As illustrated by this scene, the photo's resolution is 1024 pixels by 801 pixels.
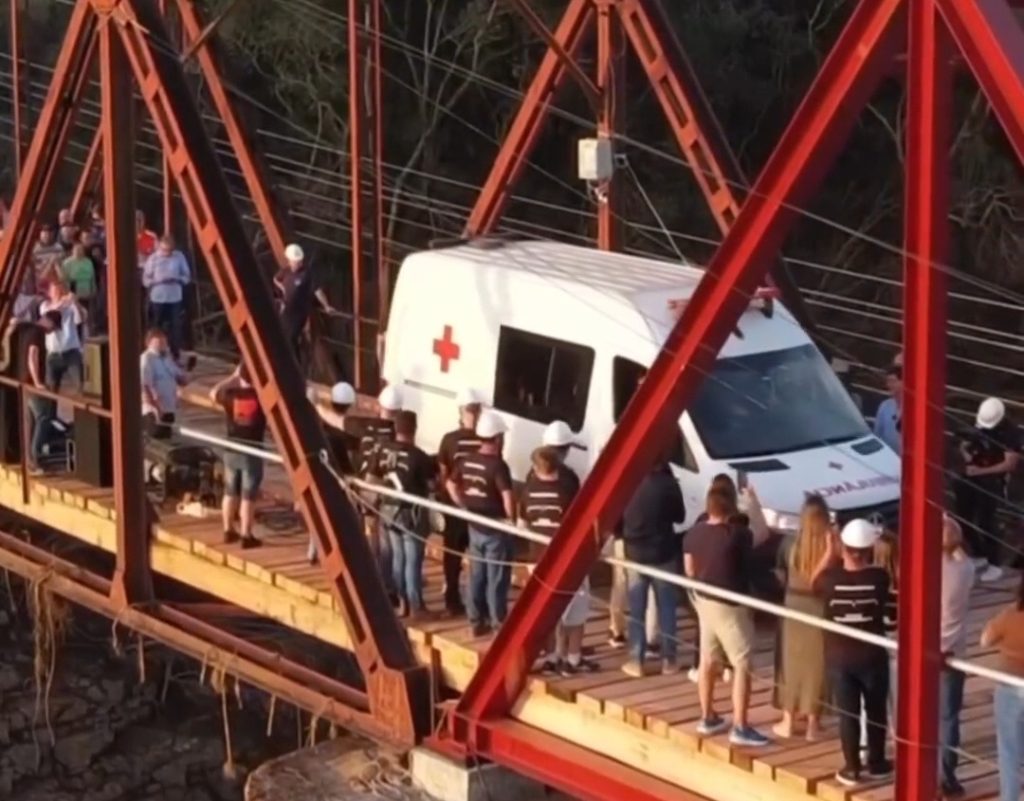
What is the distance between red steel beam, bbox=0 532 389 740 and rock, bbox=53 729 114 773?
4.08m

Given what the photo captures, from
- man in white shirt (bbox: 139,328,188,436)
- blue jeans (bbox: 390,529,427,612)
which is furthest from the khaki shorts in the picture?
man in white shirt (bbox: 139,328,188,436)

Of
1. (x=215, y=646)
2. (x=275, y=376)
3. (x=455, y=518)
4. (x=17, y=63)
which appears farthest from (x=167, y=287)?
(x=455, y=518)

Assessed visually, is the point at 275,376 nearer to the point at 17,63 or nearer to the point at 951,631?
the point at 951,631

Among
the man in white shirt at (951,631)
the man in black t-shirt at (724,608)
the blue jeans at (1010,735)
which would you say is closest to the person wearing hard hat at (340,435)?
the man in black t-shirt at (724,608)

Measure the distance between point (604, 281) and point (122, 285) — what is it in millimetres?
3175

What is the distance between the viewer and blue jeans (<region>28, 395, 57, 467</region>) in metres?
16.3

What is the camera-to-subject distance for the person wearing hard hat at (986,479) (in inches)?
523

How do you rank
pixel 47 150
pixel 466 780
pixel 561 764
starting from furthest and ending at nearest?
pixel 47 150 → pixel 466 780 → pixel 561 764

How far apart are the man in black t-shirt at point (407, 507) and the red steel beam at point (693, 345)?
3.70ft

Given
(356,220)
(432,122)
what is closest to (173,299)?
(356,220)

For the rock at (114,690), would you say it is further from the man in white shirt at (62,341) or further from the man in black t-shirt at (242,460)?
the man in black t-shirt at (242,460)

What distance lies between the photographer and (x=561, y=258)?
592 inches

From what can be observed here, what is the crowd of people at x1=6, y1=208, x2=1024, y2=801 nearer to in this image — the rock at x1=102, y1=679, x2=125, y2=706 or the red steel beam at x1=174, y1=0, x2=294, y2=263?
the red steel beam at x1=174, y1=0, x2=294, y2=263

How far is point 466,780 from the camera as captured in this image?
11.7 m
